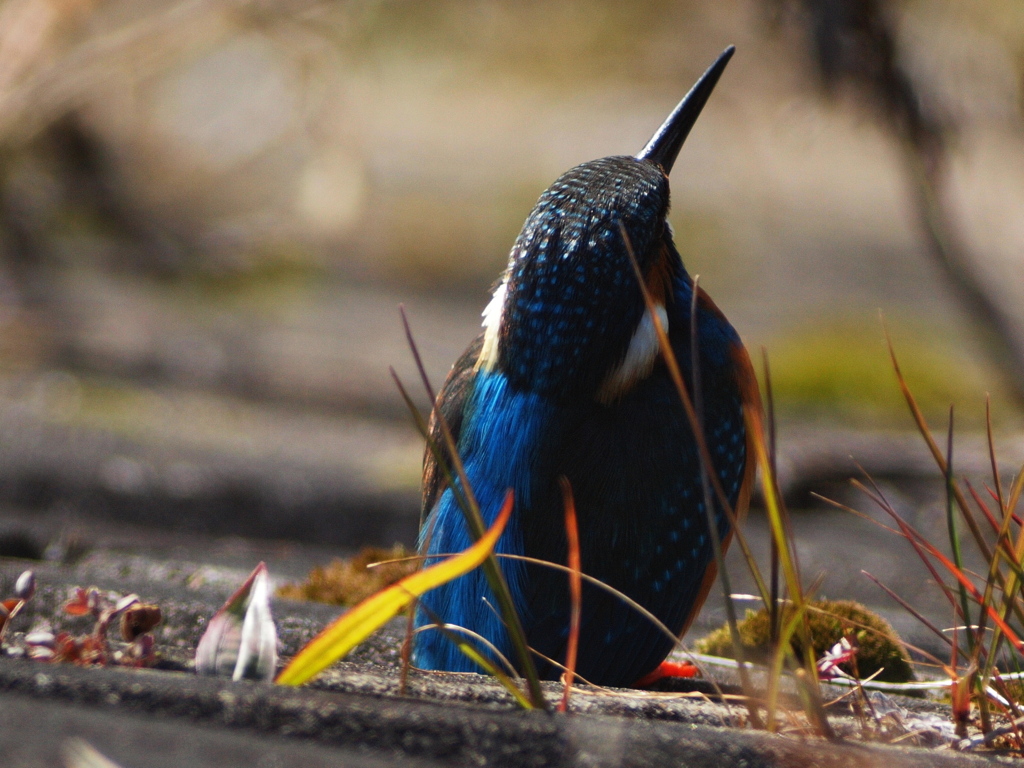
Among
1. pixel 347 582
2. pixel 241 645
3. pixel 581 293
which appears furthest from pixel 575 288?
pixel 241 645

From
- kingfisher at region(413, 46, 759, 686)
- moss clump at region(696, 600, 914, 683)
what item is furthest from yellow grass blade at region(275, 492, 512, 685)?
moss clump at region(696, 600, 914, 683)

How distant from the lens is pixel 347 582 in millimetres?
2527

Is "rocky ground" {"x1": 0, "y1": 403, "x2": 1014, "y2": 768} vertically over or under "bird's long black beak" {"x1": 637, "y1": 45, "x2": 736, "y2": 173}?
under

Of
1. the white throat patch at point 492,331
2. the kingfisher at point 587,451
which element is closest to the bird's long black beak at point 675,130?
the kingfisher at point 587,451

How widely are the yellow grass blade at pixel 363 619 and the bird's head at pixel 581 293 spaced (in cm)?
106

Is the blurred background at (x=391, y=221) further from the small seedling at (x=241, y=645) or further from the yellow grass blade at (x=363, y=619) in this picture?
the small seedling at (x=241, y=645)

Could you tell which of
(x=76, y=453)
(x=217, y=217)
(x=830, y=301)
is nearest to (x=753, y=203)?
(x=830, y=301)

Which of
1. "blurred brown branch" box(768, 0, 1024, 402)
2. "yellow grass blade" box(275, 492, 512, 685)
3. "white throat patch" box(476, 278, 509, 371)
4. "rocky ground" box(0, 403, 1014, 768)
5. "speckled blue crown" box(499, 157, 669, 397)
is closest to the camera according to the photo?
"rocky ground" box(0, 403, 1014, 768)

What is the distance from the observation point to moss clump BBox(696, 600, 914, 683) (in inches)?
77.2

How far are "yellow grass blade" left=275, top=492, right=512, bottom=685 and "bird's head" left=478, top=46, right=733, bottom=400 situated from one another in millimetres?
1056

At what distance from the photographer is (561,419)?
2.10 metres

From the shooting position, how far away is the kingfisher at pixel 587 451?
2.01 m

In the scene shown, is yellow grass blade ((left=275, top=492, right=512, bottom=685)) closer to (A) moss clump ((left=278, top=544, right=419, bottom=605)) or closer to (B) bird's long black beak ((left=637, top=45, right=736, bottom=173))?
(A) moss clump ((left=278, top=544, right=419, bottom=605))

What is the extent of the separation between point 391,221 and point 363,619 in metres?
10.3
